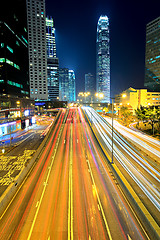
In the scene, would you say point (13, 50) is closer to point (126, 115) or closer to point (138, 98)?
point (126, 115)

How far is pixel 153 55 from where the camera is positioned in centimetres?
15850

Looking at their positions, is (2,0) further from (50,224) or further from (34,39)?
(50,224)

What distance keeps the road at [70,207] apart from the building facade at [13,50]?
6756 cm

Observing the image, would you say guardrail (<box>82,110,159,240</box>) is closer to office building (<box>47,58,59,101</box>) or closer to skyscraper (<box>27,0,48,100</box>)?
skyscraper (<box>27,0,48,100</box>)

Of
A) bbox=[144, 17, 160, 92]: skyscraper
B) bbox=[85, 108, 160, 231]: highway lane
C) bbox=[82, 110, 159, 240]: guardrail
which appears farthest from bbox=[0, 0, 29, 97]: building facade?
bbox=[144, 17, 160, 92]: skyscraper

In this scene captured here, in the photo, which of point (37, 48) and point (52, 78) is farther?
point (52, 78)

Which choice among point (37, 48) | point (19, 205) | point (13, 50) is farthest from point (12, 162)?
point (37, 48)

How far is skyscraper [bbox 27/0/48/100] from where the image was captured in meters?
137

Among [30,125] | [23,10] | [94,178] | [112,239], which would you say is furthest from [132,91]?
[112,239]

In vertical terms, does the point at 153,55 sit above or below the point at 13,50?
above

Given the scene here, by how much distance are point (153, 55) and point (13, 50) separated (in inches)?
5972

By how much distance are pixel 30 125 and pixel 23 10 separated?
3186 inches

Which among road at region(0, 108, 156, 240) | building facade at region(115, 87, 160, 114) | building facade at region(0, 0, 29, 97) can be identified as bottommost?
road at region(0, 108, 156, 240)

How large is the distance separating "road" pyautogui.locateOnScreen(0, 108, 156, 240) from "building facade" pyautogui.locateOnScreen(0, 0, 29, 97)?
6756 centimetres
